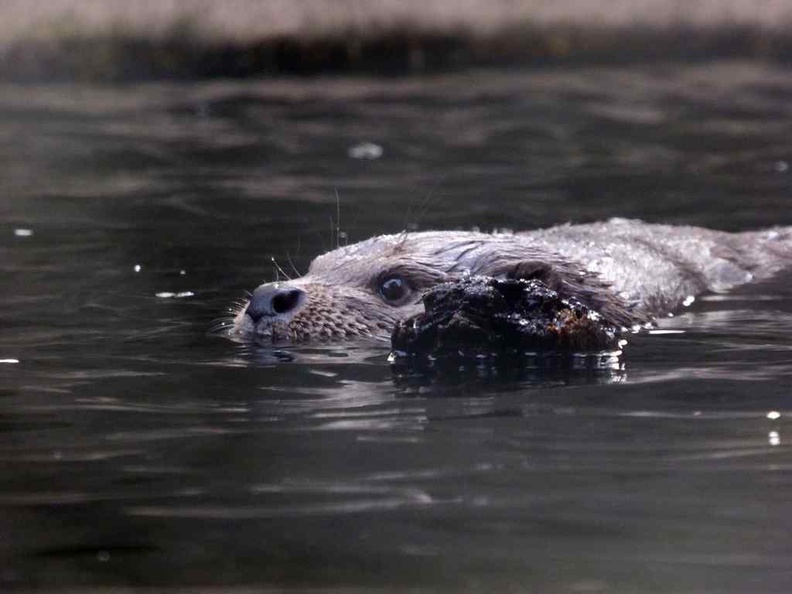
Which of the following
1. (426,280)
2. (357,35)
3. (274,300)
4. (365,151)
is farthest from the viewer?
(357,35)

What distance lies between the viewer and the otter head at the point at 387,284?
542 centimetres

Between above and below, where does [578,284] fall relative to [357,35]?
below

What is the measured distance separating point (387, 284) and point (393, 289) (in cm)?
3

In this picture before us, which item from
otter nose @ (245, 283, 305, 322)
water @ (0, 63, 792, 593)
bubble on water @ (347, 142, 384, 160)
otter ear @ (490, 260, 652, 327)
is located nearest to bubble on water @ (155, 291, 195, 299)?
water @ (0, 63, 792, 593)

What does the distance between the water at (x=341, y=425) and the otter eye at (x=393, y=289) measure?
0.39 metres

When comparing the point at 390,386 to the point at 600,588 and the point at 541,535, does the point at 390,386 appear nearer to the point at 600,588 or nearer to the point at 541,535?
the point at 541,535

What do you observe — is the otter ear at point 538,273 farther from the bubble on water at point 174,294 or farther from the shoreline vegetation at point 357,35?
the shoreline vegetation at point 357,35

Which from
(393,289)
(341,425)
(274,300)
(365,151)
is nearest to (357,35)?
(365,151)

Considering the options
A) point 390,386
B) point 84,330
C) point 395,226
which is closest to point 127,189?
point 395,226

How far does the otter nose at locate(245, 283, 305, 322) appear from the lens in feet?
17.7

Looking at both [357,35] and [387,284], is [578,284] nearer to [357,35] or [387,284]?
[387,284]

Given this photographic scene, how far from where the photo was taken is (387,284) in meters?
5.64

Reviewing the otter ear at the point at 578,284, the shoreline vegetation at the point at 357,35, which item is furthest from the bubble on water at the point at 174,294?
the shoreline vegetation at the point at 357,35

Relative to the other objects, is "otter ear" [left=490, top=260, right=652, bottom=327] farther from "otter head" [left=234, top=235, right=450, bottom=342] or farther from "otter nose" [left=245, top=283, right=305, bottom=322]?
"otter nose" [left=245, top=283, right=305, bottom=322]
